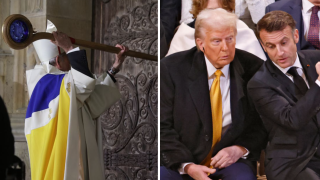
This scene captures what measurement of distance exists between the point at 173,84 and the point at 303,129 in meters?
0.91

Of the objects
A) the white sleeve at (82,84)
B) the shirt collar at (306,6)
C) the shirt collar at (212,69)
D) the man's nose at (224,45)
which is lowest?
the white sleeve at (82,84)

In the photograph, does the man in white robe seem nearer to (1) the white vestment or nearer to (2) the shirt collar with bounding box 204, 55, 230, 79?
(1) the white vestment

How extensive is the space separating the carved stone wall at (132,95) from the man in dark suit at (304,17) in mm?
1964

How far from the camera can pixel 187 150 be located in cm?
303

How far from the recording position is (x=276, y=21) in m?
2.79

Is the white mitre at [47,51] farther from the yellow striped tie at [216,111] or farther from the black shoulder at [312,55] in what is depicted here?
the black shoulder at [312,55]

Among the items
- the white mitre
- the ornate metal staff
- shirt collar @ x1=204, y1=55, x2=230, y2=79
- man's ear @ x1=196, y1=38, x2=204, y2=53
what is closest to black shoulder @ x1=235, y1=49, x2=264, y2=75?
shirt collar @ x1=204, y1=55, x2=230, y2=79

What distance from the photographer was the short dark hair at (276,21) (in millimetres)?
2771

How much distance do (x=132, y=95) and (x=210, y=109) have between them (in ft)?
6.09

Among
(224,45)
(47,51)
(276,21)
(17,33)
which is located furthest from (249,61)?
(47,51)

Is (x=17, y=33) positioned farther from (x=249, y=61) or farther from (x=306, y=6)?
(x=306, y=6)

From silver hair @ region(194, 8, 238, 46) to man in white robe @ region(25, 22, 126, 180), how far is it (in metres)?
1.01

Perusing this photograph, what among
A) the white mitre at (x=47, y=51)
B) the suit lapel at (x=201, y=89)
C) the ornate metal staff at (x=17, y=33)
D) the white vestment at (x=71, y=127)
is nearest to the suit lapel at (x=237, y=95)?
the suit lapel at (x=201, y=89)

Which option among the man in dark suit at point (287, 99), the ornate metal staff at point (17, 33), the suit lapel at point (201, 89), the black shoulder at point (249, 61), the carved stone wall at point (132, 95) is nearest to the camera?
the man in dark suit at point (287, 99)
